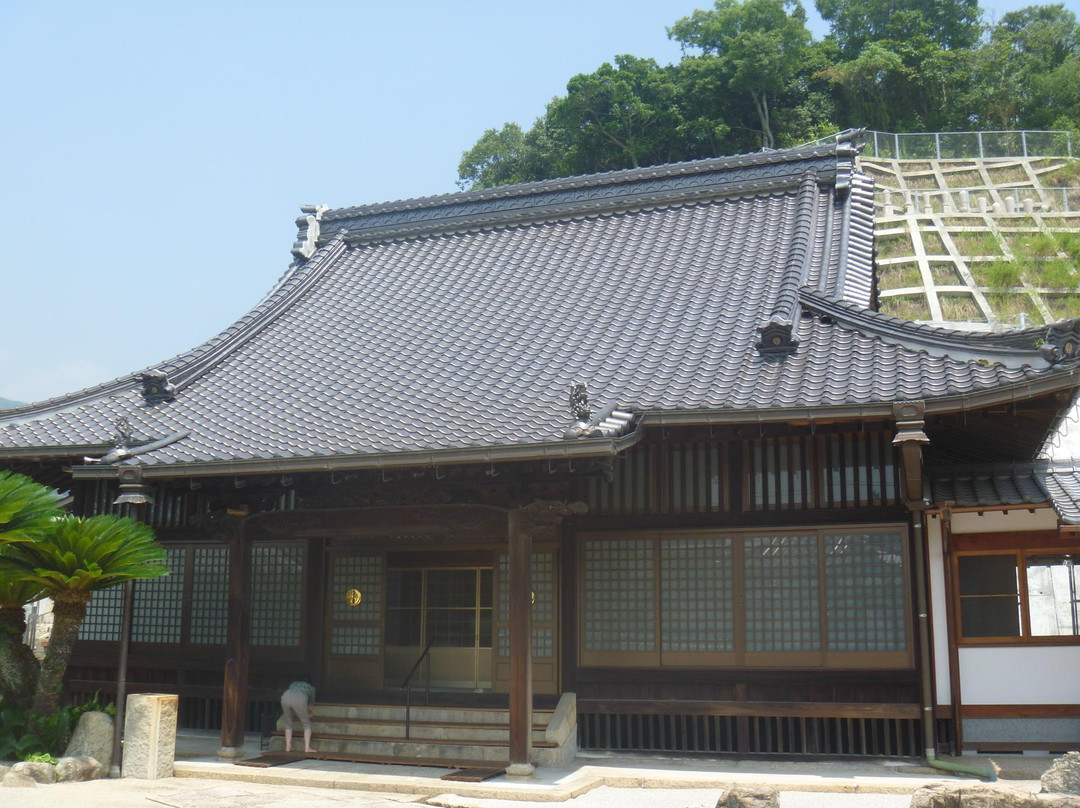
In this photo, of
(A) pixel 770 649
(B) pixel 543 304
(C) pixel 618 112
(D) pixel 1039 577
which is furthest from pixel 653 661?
(C) pixel 618 112

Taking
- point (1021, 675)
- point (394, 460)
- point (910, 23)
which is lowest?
point (1021, 675)

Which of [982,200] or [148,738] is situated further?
[982,200]

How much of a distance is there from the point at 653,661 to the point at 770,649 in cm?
135

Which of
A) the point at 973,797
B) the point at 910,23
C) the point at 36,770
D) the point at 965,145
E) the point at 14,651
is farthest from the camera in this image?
the point at 910,23

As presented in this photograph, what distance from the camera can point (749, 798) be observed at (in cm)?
688

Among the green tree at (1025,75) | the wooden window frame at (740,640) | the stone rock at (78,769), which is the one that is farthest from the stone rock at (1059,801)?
the green tree at (1025,75)

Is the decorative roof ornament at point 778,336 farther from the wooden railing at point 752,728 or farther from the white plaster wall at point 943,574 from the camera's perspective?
the wooden railing at point 752,728

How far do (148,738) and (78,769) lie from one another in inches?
29.1

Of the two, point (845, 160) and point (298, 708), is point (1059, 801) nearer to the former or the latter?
point (298, 708)

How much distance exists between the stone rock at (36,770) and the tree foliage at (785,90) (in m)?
41.5

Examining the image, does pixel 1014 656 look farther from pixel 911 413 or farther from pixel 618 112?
pixel 618 112

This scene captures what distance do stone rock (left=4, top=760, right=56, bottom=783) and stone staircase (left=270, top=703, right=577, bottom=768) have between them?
254 centimetres

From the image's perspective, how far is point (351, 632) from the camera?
1339 cm

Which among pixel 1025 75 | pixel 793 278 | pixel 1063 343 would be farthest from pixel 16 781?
pixel 1025 75
